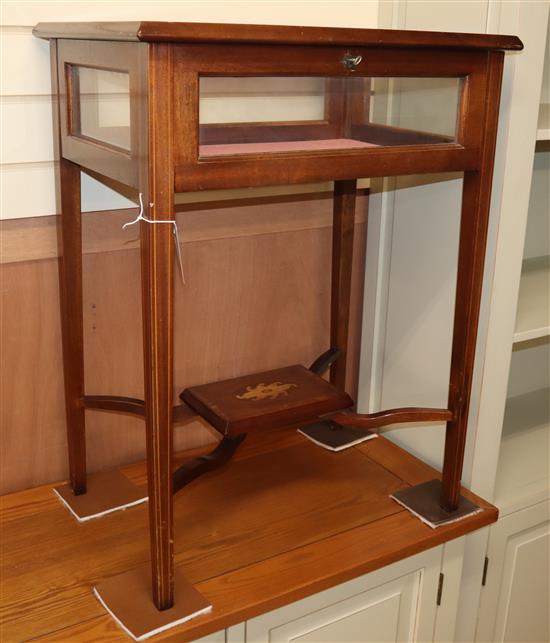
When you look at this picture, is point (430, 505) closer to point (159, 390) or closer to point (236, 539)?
point (236, 539)

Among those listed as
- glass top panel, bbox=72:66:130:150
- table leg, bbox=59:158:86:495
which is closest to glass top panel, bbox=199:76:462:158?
glass top panel, bbox=72:66:130:150

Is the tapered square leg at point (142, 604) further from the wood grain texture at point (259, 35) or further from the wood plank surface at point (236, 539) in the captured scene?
the wood grain texture at point (259, 35)

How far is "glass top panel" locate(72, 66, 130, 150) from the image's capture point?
111cm

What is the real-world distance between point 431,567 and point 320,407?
1.35 ft

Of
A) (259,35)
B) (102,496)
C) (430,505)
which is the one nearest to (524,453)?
(430,505)

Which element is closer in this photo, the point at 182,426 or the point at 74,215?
the point at 74,215

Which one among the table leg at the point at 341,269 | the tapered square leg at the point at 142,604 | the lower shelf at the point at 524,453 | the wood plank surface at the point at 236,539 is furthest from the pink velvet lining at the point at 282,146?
the lower shelf at the point at 524,453

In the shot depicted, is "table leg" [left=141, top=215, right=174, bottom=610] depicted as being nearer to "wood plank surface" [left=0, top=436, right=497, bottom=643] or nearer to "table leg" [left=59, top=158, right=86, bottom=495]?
"wood plank surface" [left=0, top=436, right=497, bottom=643]

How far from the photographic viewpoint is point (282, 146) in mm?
1195

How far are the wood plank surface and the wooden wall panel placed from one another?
0.29 ft

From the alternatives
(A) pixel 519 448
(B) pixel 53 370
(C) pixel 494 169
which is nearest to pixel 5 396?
(B) pixel 53 370

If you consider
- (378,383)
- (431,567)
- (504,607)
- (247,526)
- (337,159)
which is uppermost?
(337,159)

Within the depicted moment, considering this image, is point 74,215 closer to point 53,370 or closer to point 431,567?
point 53,370

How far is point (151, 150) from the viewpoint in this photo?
3.32ft
